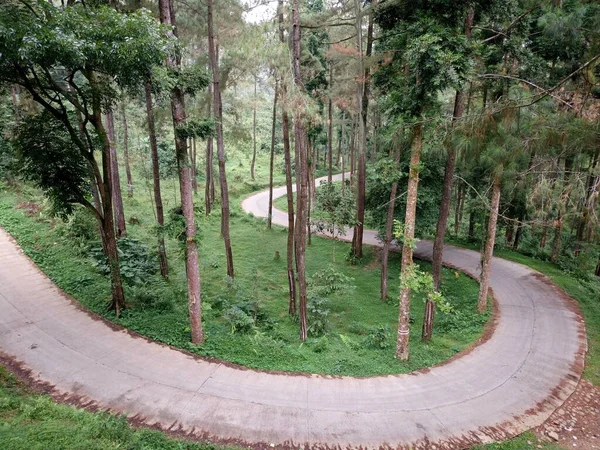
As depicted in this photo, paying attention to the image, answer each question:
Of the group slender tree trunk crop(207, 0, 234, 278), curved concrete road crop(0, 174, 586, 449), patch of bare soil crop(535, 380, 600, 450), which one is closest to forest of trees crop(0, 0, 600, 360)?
slender tree trunk crop(207, 0, 234, 278)

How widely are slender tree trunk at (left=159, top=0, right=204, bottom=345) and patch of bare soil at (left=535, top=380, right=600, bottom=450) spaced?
8.00 metres

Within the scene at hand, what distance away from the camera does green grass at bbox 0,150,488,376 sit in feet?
29.5

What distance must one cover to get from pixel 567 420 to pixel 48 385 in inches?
437

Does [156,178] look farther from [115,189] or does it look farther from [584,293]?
[584,293]

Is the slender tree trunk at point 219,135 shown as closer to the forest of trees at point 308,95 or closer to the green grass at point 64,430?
the forest of trees at point 308,95

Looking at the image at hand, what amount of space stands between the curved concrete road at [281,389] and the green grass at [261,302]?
517 mm

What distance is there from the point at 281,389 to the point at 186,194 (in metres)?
4.90

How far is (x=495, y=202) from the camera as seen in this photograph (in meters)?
12.0

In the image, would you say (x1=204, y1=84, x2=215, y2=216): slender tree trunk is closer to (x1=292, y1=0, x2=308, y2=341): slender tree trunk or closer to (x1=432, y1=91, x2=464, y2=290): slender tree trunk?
(x1=292, y1=0, x2=308, y2=341): slender tree trunk

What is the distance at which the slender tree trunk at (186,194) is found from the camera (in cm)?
755

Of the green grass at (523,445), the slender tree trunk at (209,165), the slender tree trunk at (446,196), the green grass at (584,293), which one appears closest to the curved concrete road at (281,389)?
the green grass at (523,445)

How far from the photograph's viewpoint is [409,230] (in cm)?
870

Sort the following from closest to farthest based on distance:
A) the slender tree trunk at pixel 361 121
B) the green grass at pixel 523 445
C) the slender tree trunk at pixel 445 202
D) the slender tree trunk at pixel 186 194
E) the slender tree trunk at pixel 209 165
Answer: the green grass at pixel 523 445, the slender tree trunk at pixel 186 194, the slender tree trunk at pixel 445 202, the slender tree trunk at pixel 361 121, the slender tree trunk at pixel 209 165

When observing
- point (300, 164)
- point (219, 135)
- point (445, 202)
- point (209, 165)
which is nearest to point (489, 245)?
point (445, 202)
